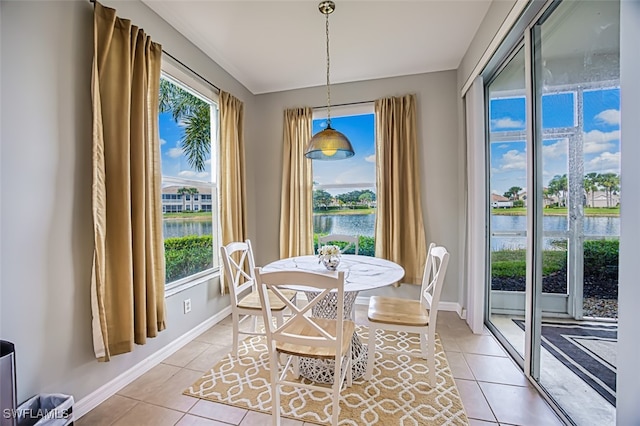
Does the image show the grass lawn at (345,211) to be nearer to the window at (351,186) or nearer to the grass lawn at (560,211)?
the window at (351,186)

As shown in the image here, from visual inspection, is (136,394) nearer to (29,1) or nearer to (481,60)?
(29,1)

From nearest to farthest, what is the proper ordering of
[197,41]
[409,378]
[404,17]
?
1. [409,378]
2. [404,17]
3. [197,41]

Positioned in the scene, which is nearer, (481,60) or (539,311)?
(539,311)

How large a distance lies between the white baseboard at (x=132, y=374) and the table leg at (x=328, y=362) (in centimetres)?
118

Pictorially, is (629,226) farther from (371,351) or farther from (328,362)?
(328,362)

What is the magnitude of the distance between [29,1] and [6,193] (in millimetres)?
993

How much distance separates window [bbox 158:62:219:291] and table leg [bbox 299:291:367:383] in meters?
1.34

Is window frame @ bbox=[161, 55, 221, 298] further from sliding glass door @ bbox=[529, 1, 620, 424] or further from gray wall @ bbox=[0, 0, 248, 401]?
sliding glass door @ bbox=[529, 1, 620, 424]

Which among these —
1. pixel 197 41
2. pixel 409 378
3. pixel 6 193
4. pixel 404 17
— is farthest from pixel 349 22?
pixel 409 378

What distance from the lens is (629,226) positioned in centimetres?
102

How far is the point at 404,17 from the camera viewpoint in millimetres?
2316

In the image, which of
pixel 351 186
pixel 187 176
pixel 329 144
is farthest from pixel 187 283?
pixel 351 186

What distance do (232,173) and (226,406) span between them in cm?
218

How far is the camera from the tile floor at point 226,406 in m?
1.60
